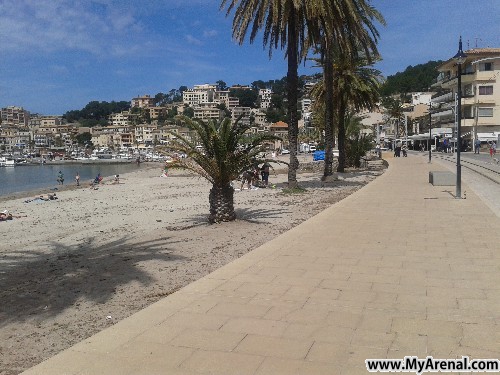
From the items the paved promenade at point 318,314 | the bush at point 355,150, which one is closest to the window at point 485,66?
the bush at point 355,150

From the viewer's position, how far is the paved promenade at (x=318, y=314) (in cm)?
358

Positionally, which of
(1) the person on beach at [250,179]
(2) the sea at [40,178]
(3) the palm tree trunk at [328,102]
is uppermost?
(3) the palm tree trunk at [328,102]

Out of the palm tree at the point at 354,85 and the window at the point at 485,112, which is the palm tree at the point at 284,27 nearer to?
the palm tree at the point at 354,85

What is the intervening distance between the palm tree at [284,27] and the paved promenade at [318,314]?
11.4 meters

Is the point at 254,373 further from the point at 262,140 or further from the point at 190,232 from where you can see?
the point at 262,140

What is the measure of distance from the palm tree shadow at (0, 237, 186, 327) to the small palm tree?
2.02m

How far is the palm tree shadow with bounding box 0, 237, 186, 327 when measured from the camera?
6.00 metres

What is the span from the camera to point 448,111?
64125mm

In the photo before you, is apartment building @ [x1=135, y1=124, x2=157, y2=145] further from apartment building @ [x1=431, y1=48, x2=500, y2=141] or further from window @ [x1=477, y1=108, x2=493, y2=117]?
window @ [x1=477, y1=108, x2=493, y2=117]

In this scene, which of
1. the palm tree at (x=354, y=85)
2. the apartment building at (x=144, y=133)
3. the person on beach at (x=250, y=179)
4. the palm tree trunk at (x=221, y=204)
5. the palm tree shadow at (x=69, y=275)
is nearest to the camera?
the palm tree shadow at (x=69, y=275)

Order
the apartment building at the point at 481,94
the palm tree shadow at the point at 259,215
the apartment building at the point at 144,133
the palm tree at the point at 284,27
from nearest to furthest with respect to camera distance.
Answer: the palm tree shadow at the point at 259,215, the palm tree at the point at 284,27, the apartment building at the point at 481,94, the apartment building at the point at 144,133

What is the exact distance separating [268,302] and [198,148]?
7094 millimetres

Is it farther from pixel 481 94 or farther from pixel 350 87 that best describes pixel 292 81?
pixel 481 94

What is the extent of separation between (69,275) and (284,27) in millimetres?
13363
